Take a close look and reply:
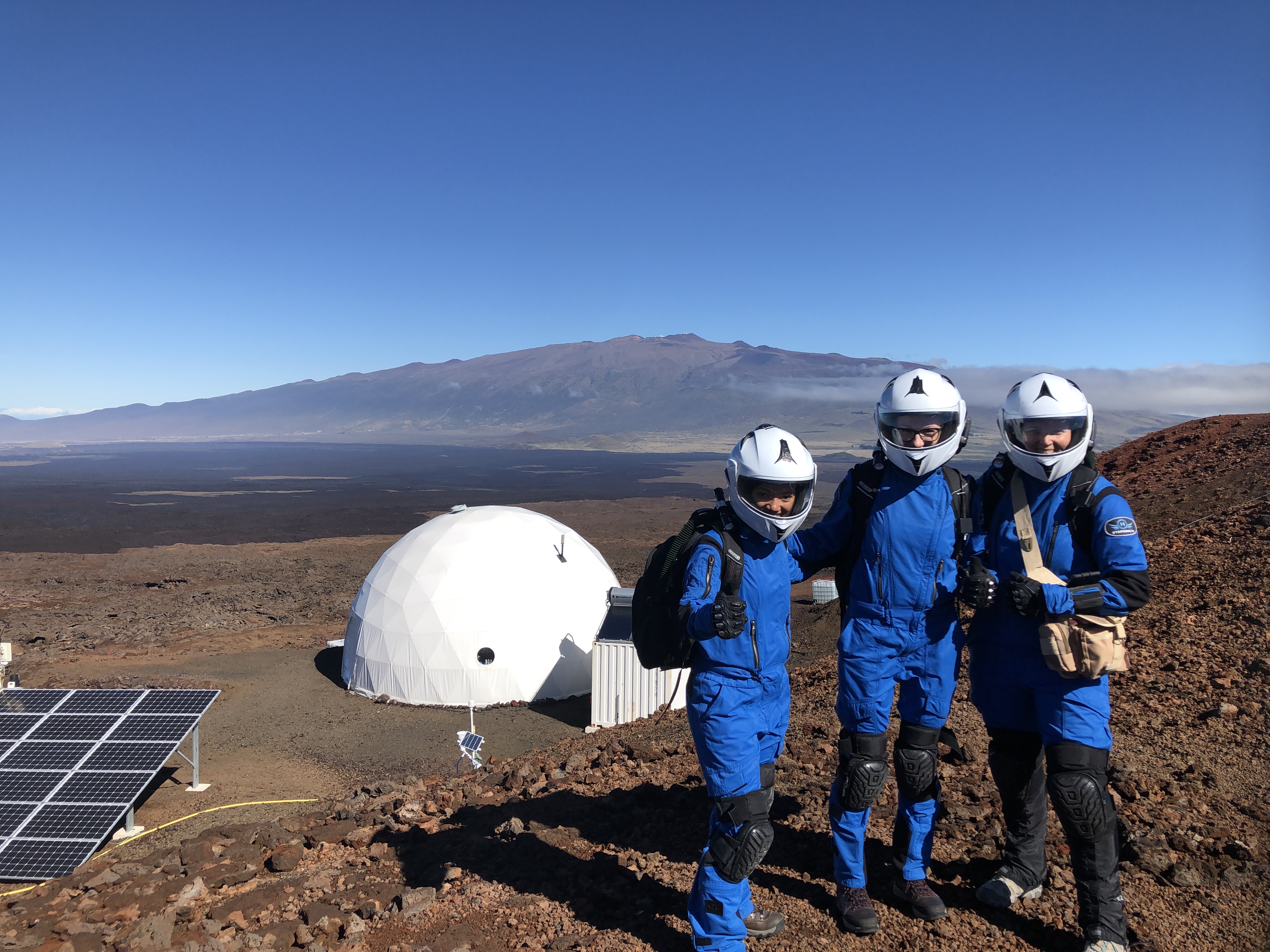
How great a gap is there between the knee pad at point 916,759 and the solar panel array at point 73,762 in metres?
7.86

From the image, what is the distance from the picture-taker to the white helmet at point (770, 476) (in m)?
3.67

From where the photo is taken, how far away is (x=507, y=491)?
8338cm

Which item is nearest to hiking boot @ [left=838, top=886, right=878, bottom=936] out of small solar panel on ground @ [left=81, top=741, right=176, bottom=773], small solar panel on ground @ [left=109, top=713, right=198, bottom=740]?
small solar panel on ground @ [left=81, top=741, right=176, bottom=773]

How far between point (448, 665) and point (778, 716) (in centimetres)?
1247

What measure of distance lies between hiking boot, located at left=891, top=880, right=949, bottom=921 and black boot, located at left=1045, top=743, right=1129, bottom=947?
2.06 feet

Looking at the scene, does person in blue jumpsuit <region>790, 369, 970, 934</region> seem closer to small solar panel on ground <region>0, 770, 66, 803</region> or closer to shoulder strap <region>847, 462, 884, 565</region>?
shoulder strap <region>847, 462, 884, 565</region>

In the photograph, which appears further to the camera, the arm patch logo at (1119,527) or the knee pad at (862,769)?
the knee pad at (862,769)

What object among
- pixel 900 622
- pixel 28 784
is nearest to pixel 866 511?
pixel 900 622

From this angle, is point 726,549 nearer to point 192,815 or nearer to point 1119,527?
point 1119,527

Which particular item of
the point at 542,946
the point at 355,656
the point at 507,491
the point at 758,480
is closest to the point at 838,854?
the point at 542,946

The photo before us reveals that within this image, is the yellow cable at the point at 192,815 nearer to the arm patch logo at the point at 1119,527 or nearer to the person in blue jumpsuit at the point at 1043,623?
the person in blue jumpsuit at the point at 1043,623

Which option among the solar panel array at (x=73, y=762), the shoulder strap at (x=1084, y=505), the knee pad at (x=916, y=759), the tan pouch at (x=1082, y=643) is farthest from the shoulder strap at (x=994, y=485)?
the solar panel array at (x=73, y=762)

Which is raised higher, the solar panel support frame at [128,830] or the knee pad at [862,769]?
the knee pad at [862,769]

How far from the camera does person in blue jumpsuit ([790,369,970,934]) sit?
3.67 metres
